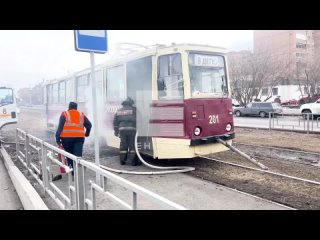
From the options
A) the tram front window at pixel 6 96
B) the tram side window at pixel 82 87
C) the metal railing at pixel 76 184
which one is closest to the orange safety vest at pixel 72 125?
the metal railing at pixel 76 184

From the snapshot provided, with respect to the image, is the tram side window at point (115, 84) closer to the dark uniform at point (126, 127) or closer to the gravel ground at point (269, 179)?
the dark uniform at point (126, 127)

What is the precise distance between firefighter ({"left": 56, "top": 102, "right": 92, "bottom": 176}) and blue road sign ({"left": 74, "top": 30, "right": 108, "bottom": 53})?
1853 mm

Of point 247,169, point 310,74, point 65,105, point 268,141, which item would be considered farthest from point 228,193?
point 310,74

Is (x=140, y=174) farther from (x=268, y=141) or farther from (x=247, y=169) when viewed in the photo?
(x=268, y=141)

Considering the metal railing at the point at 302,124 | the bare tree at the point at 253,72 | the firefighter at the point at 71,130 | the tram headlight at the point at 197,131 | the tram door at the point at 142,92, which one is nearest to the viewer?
the firefighter at the point at 71,130

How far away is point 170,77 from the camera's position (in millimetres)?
6789

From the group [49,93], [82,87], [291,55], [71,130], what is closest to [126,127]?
[71,130]

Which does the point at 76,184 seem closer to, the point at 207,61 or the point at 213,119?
the point at 213,119

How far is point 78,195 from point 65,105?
31.6 ft

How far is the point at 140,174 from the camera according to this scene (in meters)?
6.70

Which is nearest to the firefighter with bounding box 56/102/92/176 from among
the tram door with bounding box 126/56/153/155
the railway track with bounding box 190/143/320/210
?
the tram door with bounding box 126/56/153/155

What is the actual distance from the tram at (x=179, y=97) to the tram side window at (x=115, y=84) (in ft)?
0.18

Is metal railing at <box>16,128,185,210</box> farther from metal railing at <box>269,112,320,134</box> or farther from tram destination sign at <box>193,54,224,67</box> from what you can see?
metal railing at <box>269,112,320,134</box>

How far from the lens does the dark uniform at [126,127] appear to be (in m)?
7.35
